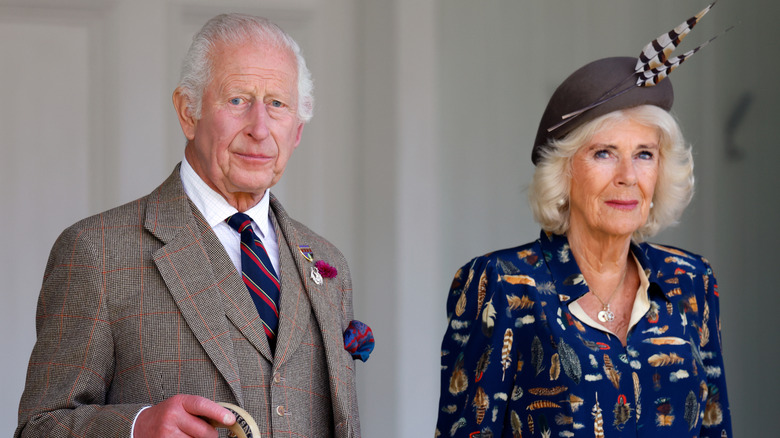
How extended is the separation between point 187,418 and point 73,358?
0.30 meters

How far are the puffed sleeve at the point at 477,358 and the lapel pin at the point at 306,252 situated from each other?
0.43 m

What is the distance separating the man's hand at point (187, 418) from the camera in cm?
181

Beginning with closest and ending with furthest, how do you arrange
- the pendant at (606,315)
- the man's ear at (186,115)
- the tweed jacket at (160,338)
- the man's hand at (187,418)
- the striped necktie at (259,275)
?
1. the man's hand at (187,418)
2. the tweed jacket at (160,338)
3. the striped necktie at (259,275)
4. the man's ear at (186,115)
5. the pendant at (606,315)

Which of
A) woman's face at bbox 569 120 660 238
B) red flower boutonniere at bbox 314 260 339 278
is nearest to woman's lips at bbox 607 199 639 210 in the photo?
woman's face at bbox 569 120 660 238

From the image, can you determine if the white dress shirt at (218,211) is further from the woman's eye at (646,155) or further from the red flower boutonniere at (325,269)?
the woman's eye at (646,155)

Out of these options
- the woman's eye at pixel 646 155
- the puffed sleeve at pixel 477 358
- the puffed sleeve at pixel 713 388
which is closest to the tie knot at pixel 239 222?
the puffed sleeve at pixel 477 358

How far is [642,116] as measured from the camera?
2504 mm

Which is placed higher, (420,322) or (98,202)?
(98,202)

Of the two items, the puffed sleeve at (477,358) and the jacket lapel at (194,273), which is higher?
the jacket lapel at (194,273)

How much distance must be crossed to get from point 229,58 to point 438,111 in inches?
70.3

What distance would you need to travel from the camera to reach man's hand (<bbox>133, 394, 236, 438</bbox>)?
1807 mm

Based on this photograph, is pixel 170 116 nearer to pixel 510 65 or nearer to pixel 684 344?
pixel 510 65

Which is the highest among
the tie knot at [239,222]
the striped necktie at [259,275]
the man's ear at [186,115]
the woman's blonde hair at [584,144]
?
the man's ear at [186,115]

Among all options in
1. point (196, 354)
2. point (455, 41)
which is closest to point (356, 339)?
point (196, 354)
